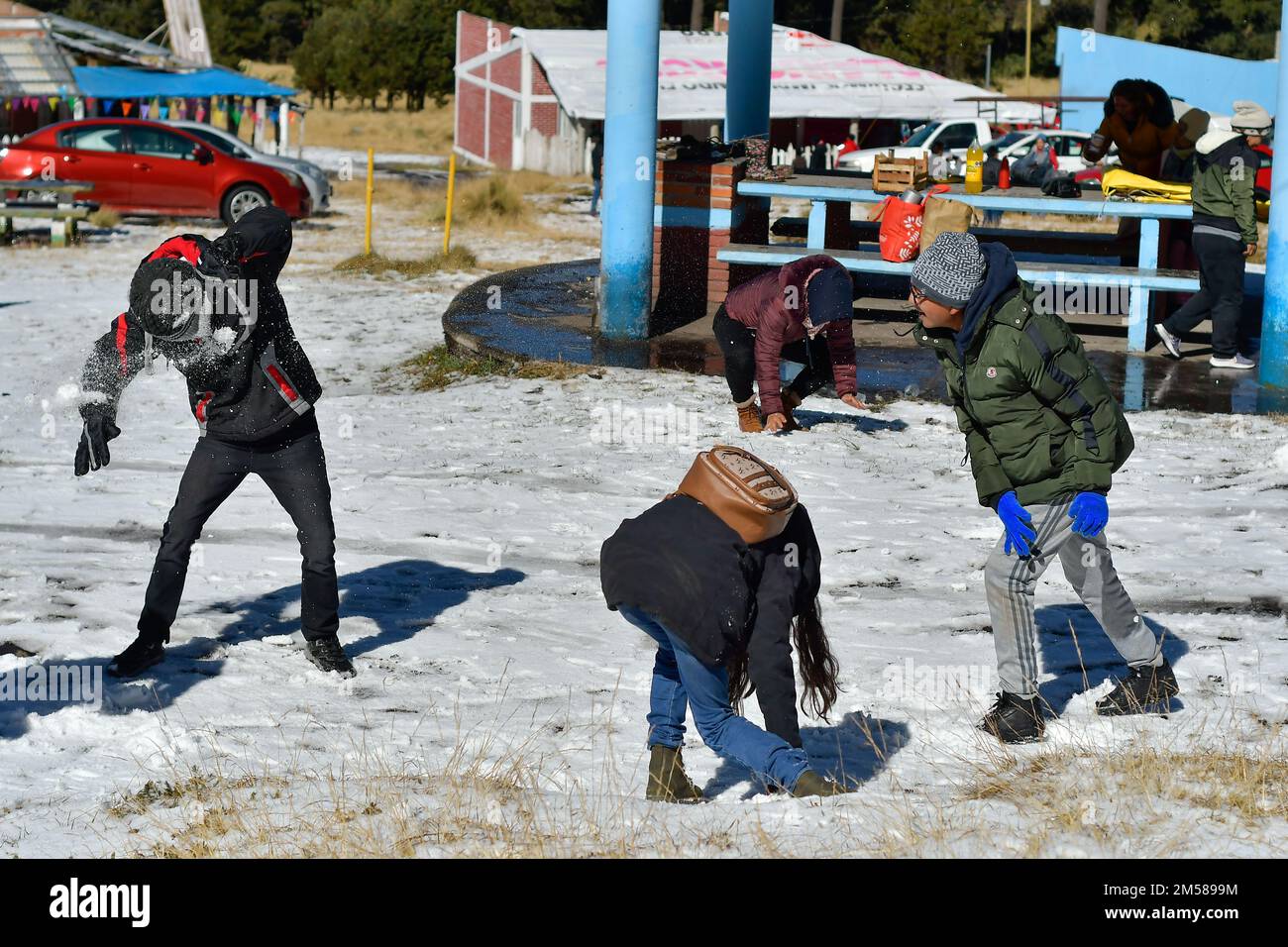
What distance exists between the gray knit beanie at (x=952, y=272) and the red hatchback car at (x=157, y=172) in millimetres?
18648

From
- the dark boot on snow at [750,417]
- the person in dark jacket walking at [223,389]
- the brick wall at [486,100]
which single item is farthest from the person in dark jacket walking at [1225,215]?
the brick wall at [486,100]

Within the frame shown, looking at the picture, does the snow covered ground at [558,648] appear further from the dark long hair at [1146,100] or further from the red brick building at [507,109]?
the red brick building at [507,109]

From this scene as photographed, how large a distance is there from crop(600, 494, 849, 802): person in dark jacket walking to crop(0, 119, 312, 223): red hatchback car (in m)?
19.0

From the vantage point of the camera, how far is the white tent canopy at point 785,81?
30.1 meters

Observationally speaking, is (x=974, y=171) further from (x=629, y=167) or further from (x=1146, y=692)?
(x=1146, y=692)

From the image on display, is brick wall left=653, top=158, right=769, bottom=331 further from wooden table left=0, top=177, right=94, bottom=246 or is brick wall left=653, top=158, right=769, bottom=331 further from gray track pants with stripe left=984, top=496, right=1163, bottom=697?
wooden table left=0, top=177, right=94, bottom=246

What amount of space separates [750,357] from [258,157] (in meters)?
15.6

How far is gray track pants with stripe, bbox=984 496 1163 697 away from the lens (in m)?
5.46

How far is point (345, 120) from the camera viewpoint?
170 ft

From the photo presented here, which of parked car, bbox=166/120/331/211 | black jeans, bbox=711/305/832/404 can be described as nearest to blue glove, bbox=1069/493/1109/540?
black jeans, bbox=711/305/832/404

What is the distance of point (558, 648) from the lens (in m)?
6.68

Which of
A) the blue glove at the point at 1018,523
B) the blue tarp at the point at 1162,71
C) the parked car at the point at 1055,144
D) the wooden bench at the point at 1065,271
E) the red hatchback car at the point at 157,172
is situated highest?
the blue tarp at the point at 1162,71

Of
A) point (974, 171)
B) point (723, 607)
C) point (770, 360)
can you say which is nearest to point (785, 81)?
point (974, 171)
